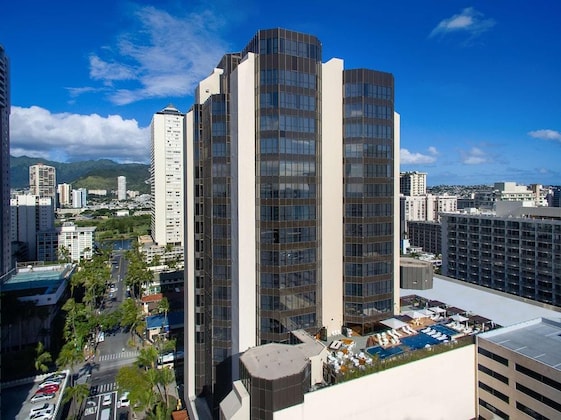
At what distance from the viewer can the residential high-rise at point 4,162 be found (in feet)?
265

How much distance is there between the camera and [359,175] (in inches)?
1345

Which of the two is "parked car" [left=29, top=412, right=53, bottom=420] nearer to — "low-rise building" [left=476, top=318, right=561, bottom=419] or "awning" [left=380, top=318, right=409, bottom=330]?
"awning" [left=380, top=318, right=409, bottom=330]

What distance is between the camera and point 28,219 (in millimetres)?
129500

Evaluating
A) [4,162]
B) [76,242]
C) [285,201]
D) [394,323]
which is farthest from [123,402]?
[76,242]

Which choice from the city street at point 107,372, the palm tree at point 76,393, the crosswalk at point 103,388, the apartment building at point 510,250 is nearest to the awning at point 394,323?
the city street at point 107,372

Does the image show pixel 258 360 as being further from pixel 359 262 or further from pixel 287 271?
pixel 359 262

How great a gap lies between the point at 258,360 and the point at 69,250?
5091 inches

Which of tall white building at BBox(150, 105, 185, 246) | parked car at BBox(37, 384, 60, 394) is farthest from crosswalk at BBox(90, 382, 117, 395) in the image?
tall white building at BBox(150, 105, 185, 246)

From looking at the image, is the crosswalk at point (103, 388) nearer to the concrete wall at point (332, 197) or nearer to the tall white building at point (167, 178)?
the concrete wall at point (332, 197)

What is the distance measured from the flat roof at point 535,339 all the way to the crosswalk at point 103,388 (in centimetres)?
4928

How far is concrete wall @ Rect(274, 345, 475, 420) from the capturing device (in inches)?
853

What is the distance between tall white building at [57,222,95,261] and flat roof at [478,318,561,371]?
13365 cm

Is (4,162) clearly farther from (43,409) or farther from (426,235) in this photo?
(426,235)

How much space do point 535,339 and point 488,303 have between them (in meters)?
14.0
